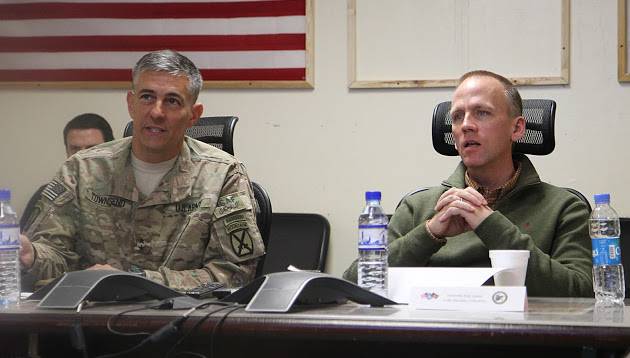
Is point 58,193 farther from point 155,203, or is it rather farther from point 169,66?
point 169,66

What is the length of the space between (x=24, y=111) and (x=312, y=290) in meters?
3.30

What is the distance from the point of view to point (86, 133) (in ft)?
13.7

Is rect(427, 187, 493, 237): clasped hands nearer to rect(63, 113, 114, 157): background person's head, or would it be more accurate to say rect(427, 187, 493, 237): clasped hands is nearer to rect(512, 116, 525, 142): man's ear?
rect(512, 116, 525, 142): man's ear

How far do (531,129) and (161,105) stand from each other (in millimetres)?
1092

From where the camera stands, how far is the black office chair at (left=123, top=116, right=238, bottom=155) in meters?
2.79

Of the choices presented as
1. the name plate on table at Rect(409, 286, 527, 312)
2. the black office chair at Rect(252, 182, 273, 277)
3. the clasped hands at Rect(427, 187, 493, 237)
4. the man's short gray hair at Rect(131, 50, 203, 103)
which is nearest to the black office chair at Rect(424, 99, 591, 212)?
the clasped hands at Rect(427, 187, 493, 237)

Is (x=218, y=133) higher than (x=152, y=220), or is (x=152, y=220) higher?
(x=218, y=133)

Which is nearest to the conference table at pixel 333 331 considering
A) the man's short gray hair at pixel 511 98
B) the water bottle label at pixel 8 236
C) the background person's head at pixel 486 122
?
the water bottle label at pixel 8 236

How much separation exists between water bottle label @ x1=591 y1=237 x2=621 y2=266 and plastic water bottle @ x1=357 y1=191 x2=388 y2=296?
0.44 meters

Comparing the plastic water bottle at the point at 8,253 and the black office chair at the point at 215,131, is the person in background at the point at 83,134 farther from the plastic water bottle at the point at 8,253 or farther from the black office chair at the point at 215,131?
the plastic water bottle at the point at 8,253

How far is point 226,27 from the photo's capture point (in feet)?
14.2

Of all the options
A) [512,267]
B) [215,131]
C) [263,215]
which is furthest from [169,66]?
[512,267]

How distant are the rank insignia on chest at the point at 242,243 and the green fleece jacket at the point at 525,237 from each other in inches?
11.5

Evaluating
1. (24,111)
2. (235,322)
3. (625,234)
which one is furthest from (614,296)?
(24,111)
